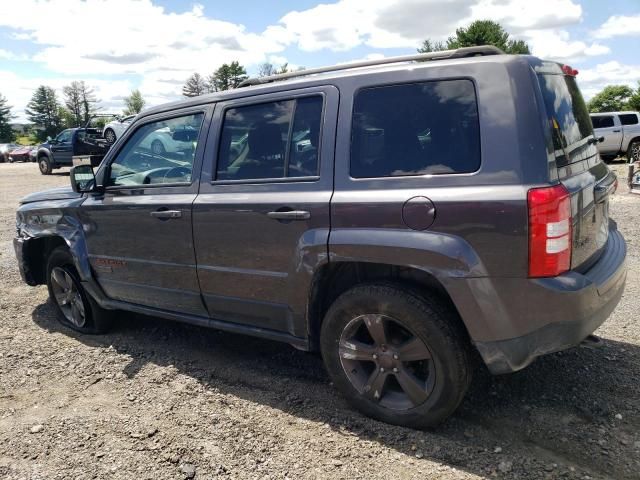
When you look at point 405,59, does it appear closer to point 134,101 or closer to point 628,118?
point 628,118

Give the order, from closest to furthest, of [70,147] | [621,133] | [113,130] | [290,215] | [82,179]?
1. [290,215]
2. [82,179]
3. [621,133]
4. [113,130]
5. [70,147]

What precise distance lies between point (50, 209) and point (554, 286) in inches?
160

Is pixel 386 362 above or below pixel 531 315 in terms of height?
below

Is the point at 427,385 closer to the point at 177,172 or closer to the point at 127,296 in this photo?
the point at 177,172

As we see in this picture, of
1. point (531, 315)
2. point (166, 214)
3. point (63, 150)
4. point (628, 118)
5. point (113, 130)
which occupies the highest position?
point (113, 130)

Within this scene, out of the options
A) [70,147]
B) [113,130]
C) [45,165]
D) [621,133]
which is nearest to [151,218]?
[621,133]

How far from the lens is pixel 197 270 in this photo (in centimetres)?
351

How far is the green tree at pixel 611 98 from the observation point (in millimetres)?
42938

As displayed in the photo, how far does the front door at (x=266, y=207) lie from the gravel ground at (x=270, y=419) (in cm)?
54

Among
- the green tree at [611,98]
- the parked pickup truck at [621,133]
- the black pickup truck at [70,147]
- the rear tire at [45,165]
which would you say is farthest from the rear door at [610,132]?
the green tree at [611,98]

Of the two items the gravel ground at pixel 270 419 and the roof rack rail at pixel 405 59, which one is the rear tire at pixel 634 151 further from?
the roof rack rail at pixel 405 59

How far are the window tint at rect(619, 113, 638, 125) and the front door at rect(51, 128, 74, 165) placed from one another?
68.2 ft

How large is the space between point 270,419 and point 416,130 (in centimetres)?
187

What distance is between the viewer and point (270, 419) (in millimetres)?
3090
